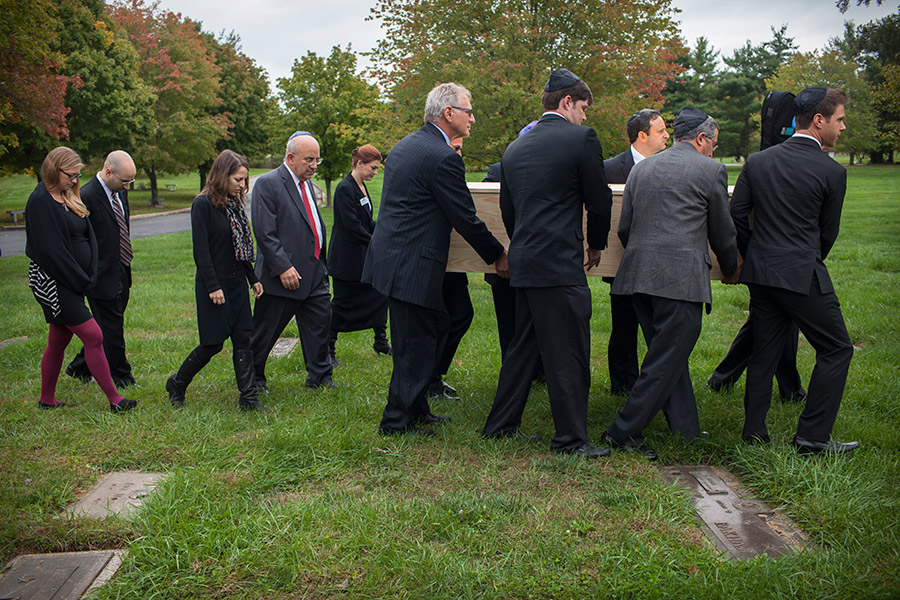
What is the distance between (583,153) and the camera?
4.07 m

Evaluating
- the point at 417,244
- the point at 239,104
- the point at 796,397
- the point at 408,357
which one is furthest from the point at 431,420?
the point at 239,104

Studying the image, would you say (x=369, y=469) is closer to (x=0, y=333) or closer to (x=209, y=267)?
(x=209, y=267)

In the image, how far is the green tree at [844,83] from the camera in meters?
46.7

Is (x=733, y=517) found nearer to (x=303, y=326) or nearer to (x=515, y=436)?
(x=515, y=436)

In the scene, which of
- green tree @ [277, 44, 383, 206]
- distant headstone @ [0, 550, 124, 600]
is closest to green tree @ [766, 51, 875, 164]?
green tree @ [277, 44, 383, 206]

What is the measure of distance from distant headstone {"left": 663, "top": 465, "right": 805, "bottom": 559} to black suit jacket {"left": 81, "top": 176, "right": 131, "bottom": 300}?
458 centimetres

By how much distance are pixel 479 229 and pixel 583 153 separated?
792 millimetres

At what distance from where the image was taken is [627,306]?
18.3 ft

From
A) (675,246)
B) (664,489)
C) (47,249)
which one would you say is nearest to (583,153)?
(675,246)

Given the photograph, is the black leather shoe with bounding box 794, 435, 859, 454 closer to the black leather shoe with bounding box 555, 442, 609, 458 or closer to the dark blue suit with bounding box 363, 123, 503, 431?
the black leather shoe with bounding box 555, 442, 609, 458

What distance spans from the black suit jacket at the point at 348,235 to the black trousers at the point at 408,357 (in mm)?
2324

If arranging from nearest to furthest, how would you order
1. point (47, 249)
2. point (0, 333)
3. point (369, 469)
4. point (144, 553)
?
point (144, 553), point (369, 469), point (47, 249), point (0, 333)

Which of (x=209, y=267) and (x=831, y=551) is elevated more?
(x=209, y=267)

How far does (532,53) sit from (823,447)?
8.41 meters
